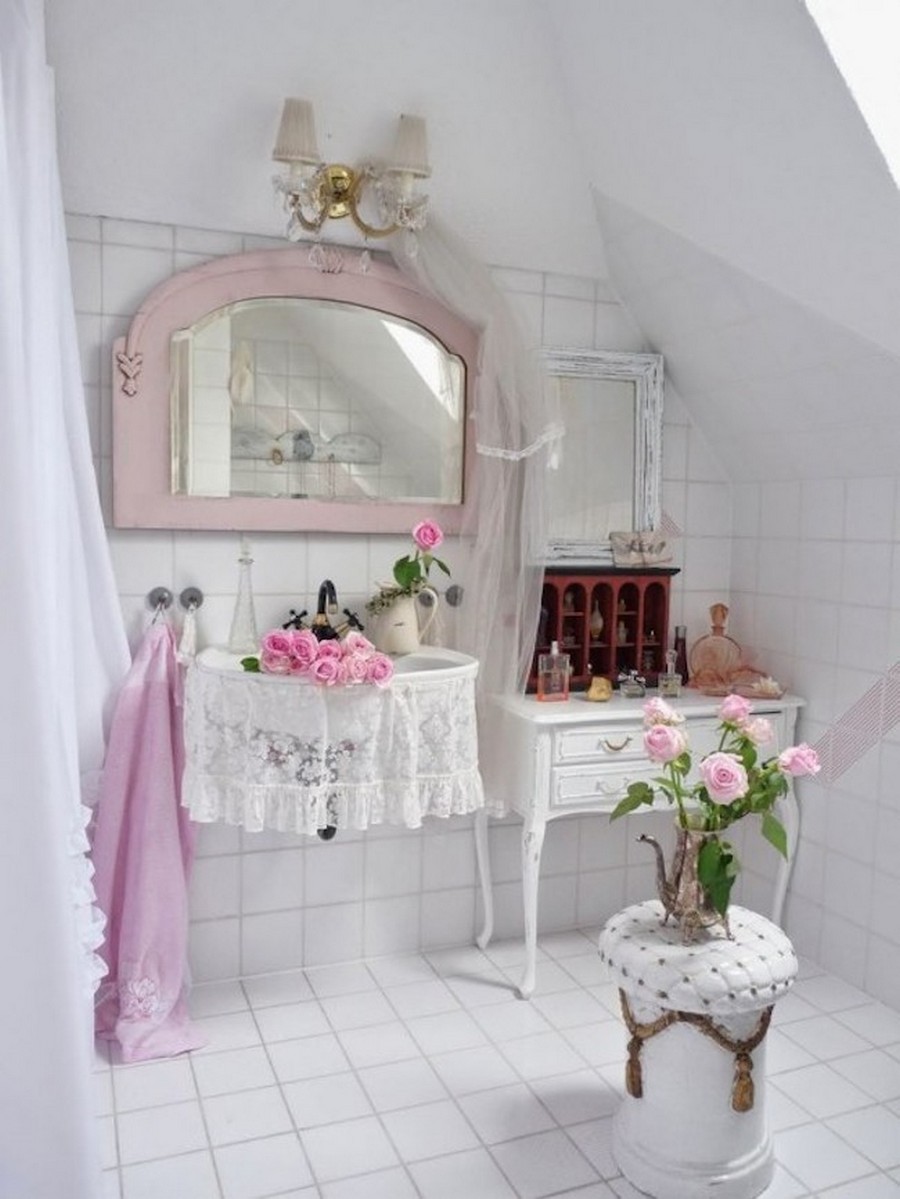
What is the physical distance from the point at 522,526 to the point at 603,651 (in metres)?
0.54

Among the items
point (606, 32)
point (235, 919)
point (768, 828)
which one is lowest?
point (235, 919)

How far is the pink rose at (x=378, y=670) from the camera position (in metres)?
2.28

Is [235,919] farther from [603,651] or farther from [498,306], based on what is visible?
[498,306]

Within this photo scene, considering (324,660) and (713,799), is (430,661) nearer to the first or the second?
(324,660)

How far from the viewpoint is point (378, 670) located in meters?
2.28

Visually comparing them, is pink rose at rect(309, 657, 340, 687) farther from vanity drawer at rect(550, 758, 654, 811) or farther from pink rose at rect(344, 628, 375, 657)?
vanity drawer at rect(550, 758, 654, 811)

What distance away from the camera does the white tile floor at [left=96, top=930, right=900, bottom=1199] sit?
2.01m

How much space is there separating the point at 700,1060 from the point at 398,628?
128 centimetres

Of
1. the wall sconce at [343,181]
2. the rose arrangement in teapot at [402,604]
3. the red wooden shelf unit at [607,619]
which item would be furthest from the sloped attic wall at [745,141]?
the rose arrangement in teapot at [402,604]

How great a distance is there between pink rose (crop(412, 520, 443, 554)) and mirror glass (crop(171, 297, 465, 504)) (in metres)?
0.22

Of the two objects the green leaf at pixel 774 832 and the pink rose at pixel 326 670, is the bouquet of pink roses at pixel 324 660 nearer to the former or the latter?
the pink rose at pixel 326 670

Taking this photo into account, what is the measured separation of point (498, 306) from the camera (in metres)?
2.76

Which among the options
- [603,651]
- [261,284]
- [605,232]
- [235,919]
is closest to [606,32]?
[605,232]

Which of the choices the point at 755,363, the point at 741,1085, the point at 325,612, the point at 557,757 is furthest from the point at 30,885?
the point at 755,363
